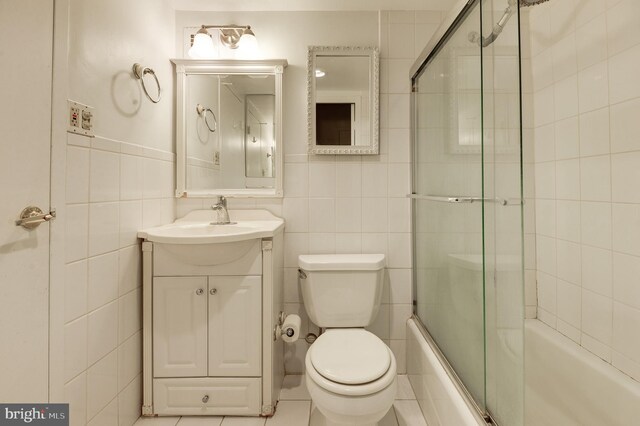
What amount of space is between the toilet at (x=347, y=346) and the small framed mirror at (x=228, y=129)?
57 centimetres

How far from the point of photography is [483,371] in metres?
0.88

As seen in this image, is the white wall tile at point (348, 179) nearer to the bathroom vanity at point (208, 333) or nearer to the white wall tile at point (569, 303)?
the bathroom vanity at point (208, 333)

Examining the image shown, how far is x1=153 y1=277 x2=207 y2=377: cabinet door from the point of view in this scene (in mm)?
1308

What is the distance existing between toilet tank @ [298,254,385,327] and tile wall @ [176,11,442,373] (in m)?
0.24

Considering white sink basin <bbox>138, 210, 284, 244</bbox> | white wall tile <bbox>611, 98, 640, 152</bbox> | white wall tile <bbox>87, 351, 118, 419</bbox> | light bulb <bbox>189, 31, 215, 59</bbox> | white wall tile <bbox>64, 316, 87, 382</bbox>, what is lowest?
white wall tile <bbox>87, 351, 118, 419</bbox>

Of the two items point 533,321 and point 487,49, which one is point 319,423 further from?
point 487,49

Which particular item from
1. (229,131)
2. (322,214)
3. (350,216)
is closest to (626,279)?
(350,216)

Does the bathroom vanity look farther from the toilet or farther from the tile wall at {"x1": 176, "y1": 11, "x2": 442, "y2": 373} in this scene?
the tile wall at {"x1": 176, "y1": 11, "x2": 442, "y2": 373}

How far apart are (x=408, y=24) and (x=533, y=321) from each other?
1.73 m

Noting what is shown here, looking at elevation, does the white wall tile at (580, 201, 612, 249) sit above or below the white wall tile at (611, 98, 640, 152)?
below

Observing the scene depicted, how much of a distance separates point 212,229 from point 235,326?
19.6 inches

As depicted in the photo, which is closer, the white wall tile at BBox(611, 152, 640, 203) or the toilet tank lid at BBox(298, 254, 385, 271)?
the white wall tile at BBox(611, 152, 640, 203)

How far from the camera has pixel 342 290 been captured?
4.81ft

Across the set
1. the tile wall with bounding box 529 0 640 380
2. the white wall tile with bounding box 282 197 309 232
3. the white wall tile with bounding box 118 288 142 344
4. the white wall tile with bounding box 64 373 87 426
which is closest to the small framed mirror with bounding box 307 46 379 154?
the white wall tile with bounding box 282 197 309 232
